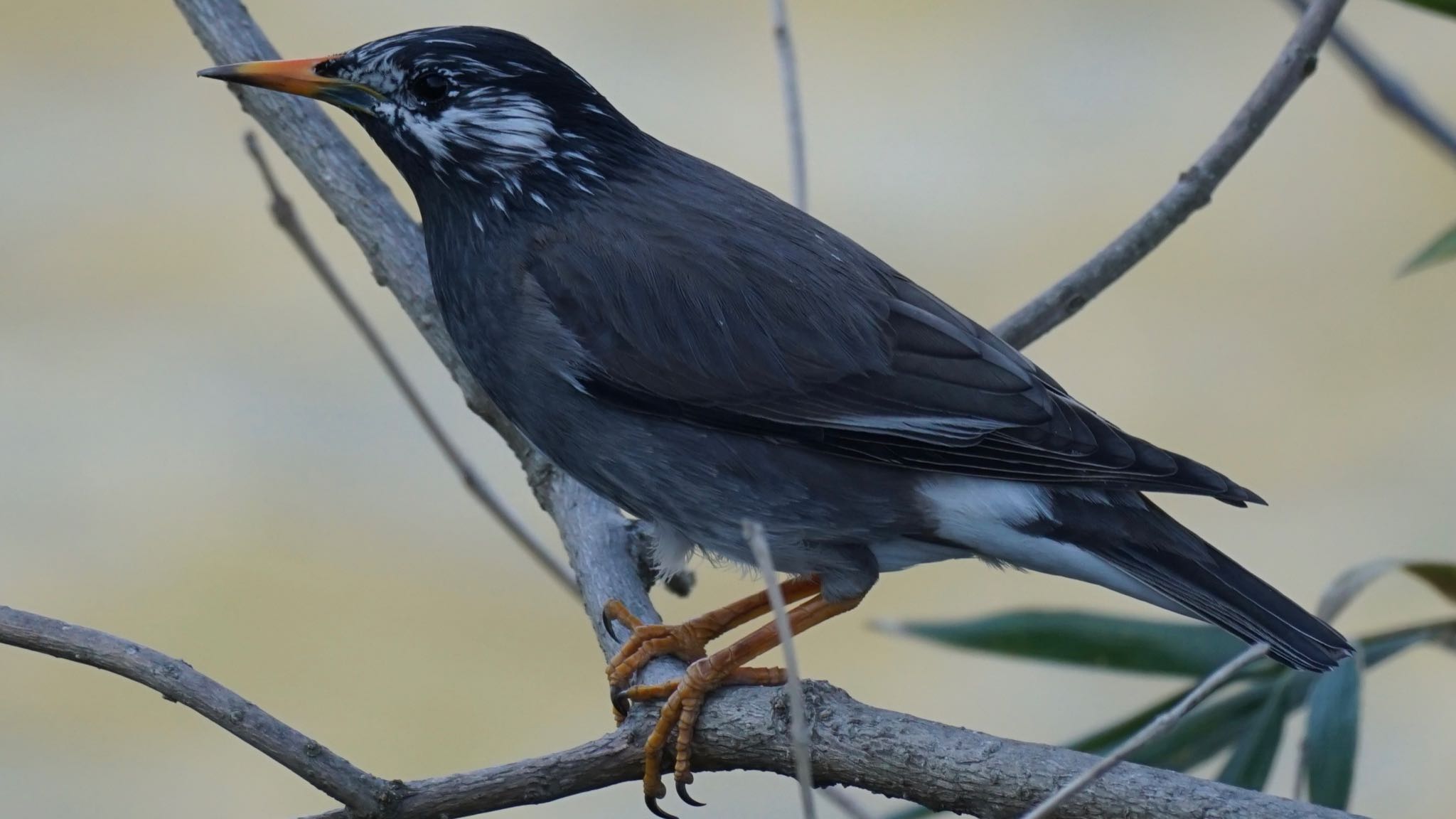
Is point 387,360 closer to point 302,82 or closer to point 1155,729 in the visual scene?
point 302,82

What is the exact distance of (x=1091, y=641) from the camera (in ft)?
12.5

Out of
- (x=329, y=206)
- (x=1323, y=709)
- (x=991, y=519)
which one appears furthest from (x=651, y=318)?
(x=1323, y=709)

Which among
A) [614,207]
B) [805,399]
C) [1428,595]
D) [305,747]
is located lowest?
[305,747]

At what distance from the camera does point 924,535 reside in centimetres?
338

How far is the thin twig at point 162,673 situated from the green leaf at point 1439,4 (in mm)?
2860

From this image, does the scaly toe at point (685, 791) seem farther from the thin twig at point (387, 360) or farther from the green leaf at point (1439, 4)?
the green leaf at point (1439, 4)

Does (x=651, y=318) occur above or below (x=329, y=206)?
below

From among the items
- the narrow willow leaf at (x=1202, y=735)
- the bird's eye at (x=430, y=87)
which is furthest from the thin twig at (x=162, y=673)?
the narrow willow leaf at (x=1202, y=735)

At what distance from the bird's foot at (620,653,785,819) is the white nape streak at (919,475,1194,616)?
489mm

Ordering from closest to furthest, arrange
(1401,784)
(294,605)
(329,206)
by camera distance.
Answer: (329,206) → (1401,784) → (294,605)

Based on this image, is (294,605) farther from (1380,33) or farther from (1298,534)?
(1380,33)

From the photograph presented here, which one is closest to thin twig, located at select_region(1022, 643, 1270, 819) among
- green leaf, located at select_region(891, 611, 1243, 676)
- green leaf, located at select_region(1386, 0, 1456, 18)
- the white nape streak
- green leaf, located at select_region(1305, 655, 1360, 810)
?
the white nape streak

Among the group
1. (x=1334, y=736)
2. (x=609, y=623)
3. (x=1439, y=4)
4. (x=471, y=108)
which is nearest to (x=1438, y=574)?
(x=1334, y=736)

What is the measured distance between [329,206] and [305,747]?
5.97 feet
